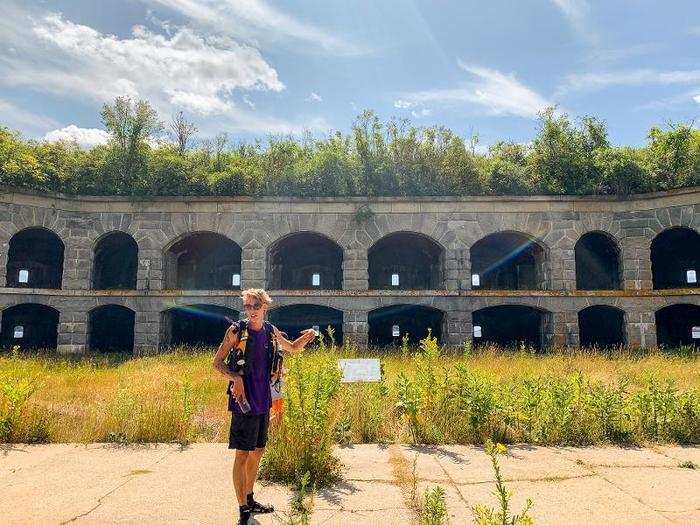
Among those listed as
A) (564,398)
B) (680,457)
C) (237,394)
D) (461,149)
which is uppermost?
(461,149)

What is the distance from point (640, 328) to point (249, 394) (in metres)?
16.1

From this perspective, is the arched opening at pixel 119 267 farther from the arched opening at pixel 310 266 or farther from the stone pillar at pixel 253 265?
the arched opening at pixel 310 266

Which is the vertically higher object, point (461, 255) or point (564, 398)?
point (461, 255)

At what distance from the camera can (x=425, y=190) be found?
1683 cm

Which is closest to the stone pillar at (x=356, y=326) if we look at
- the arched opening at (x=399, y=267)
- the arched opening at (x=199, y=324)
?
the arched opening at (x=399, y=267)

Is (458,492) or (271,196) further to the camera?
(271,196)

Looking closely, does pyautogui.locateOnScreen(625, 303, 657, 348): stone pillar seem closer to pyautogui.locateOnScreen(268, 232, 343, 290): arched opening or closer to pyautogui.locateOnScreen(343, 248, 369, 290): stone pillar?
pyautogui.locateOnScreen(343, 248, 369, 290): stone pillar

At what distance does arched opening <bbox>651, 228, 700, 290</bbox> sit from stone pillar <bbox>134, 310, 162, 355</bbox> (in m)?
18.9

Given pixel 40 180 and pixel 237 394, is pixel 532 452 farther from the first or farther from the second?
pixel 40 180

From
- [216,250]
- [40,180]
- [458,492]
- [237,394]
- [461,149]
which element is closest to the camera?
[237,394]

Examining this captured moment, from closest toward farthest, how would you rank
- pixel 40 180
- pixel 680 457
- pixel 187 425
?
pixel 680 457 < pixel 187 425 < pixel 40 180

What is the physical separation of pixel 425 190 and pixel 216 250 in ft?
29.9

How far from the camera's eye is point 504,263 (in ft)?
63.5

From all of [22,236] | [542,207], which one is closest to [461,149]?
[542,207]
